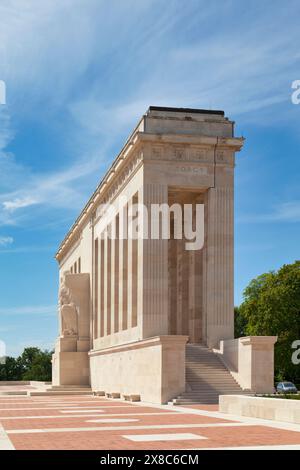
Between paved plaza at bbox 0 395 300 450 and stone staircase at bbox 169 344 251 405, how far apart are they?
7.83 metres

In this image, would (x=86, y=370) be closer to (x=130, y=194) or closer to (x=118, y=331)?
(x=118, y=331)

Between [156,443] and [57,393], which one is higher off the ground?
[156,443]

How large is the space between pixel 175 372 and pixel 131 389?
7.99m

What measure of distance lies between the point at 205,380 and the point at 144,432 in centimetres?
1882

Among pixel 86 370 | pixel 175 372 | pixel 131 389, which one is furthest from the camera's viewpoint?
pixel 86 370

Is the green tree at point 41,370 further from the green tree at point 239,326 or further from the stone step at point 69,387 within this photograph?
the stone step at point 69,387

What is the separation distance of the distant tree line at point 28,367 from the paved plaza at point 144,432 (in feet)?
310

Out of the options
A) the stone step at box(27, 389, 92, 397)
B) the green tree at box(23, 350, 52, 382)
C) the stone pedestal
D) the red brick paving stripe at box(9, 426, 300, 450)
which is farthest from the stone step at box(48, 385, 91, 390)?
the green tree at box(23, 350, 52, 382)

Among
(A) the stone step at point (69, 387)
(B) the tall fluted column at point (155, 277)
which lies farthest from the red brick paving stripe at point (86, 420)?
(A) the stone step at point (69, 387)

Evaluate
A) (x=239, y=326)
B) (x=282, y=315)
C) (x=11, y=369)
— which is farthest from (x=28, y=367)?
(x=282, y=315)

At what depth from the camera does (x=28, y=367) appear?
5773 inches

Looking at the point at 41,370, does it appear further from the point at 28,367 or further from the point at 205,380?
the point at 205,380

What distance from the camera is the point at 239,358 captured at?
3853cm

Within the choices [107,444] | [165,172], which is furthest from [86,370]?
[107,444]
